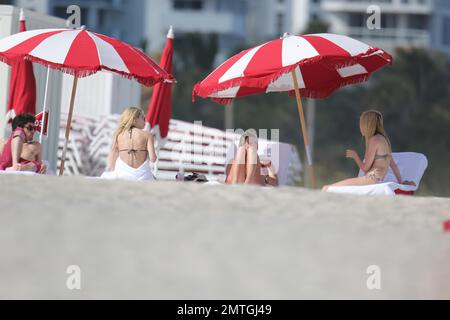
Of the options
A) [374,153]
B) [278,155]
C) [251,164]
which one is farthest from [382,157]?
[278,155]

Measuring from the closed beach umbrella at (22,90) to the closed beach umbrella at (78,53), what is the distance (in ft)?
5.20

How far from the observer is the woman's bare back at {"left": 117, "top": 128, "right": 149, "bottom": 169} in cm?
1061

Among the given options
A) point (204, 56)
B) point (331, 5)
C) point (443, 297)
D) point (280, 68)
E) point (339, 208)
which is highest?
point (331, 5)

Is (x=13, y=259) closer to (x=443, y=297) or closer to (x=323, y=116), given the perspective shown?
(x=443, y=297)

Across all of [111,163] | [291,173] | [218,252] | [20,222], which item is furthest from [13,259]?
[291,173]

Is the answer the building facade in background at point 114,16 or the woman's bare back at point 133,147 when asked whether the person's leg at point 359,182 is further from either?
the building facade in background at point 114,16

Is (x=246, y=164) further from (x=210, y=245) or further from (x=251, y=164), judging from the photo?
(x=210, y=245)

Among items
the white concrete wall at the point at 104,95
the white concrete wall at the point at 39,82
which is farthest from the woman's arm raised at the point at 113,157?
the white concrete wall at the point at 104,95

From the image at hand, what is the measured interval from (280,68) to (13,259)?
3.67 m

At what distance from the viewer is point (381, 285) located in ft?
23.1

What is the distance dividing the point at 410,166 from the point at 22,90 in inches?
172

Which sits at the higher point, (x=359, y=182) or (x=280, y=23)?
(x=280, y=23)

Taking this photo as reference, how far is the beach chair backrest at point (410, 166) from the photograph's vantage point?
1088cm

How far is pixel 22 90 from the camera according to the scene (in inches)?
495
